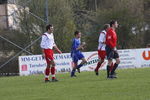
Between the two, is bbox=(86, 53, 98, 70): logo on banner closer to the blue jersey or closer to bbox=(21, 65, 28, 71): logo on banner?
bbox=(21, 65, 28, 71): logo on banner

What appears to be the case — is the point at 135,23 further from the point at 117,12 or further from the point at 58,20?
the point at 58,20

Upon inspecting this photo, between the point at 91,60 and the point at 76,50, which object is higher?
the point at 76,50

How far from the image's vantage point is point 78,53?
73.2 ft

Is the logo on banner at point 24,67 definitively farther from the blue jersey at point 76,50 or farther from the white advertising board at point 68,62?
the blue jersey at point 76,50

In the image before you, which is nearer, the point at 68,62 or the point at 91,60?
the point at 68,62

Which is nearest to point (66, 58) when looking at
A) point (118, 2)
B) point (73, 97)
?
point (73, 97)

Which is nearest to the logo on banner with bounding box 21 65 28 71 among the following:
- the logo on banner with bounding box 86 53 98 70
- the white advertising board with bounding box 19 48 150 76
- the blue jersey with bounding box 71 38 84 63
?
the white advertising board with bounding box 19 48 150 76

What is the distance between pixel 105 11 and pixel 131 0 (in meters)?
4.17

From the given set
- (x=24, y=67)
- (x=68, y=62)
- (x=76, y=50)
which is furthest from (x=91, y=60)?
(x=76, y=50)

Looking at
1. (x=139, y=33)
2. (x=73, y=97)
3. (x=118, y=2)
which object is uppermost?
(x=118, y=2)

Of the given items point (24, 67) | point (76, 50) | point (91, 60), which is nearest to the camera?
point (76, 50)

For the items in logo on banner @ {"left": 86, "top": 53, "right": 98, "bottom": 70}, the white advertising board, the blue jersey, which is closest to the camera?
the blue jersey

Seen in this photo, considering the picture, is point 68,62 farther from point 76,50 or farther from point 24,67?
point 76,50

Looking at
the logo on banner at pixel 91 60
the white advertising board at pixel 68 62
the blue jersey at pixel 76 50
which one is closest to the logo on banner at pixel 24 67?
the white advertising board at pixel 68 62
